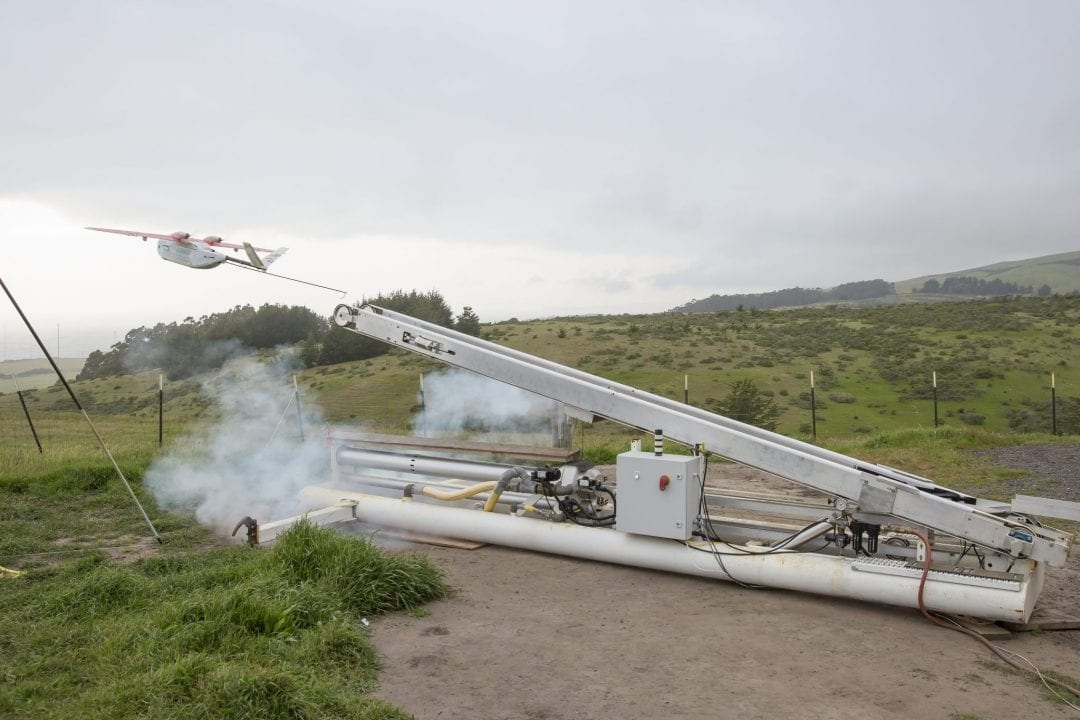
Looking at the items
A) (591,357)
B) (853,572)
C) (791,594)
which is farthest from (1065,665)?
(591,357)

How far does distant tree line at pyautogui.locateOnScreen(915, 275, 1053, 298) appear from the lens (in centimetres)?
13025

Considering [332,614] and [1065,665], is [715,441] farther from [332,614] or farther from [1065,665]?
[332,614]

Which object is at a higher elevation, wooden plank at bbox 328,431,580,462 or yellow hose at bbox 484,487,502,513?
wooden plank at bbox 328,431,580,462

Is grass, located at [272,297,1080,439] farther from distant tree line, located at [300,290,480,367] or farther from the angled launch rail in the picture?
the angled launch rail

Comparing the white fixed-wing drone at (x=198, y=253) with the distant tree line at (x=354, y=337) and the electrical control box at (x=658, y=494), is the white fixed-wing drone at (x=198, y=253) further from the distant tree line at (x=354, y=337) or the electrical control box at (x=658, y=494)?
the distant tree line at (x=354, y=337)

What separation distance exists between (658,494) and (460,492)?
2622 mm

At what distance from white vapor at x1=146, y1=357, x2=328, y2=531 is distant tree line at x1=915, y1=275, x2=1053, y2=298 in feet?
441

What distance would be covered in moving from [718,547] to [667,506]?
0.58m

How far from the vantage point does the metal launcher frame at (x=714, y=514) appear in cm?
604

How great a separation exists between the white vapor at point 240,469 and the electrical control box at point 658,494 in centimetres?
470

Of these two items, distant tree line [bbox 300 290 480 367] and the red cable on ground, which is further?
distant tree line [bbox 300 290 480 367]

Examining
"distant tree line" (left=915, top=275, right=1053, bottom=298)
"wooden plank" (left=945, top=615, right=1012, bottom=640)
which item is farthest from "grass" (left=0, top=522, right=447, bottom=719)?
"distant tree line" (left=915, top=275, right=1053, bottom=298)

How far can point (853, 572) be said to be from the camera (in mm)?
6371

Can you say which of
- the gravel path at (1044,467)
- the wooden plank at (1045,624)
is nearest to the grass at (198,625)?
the wooden plank at (1045,624)
